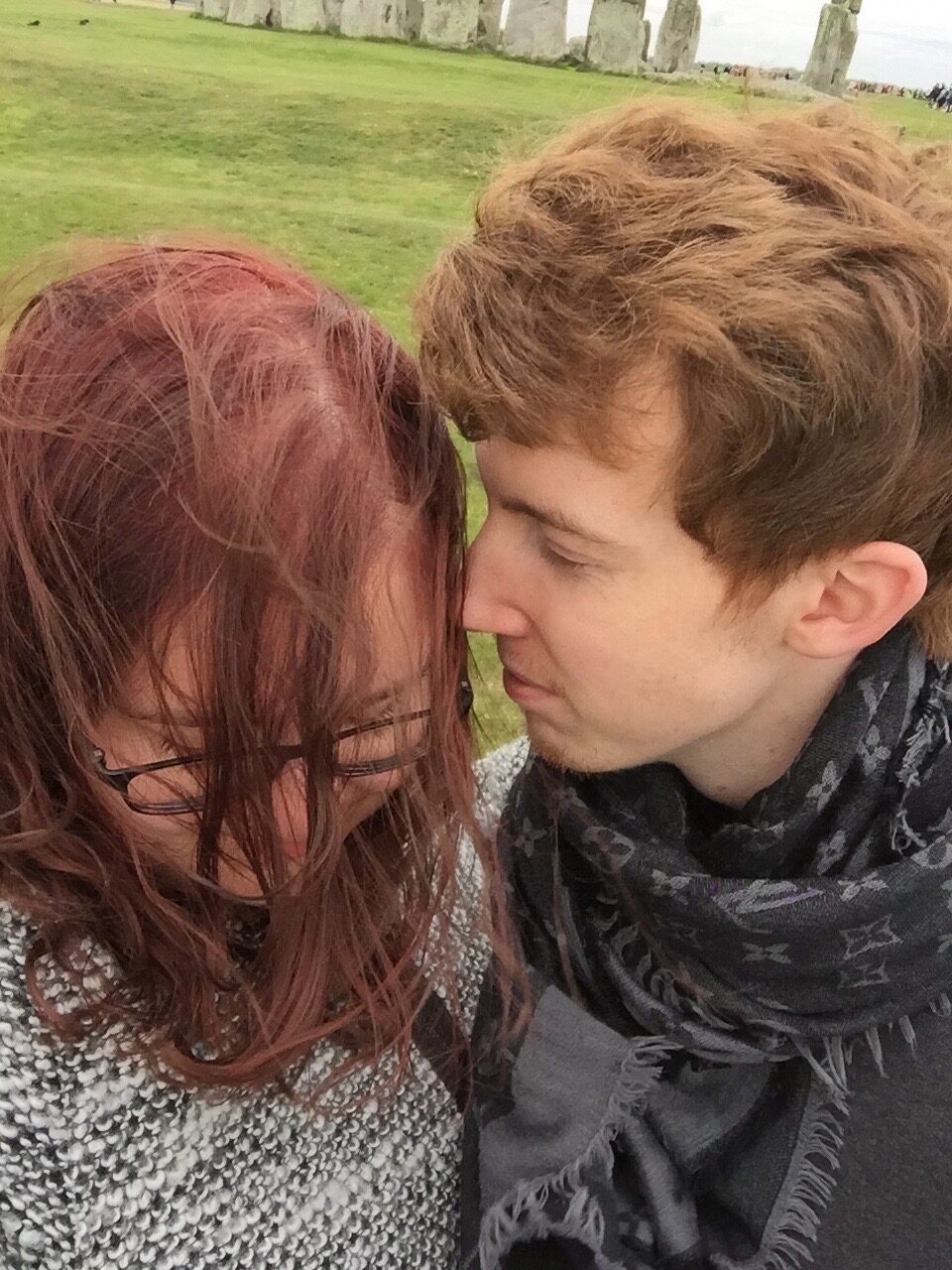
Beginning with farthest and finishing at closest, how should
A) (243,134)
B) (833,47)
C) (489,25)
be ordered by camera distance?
(833,47), (489,25), (243,134)

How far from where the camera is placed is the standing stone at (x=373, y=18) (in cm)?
586

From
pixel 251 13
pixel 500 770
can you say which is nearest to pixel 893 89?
pixel 251 13

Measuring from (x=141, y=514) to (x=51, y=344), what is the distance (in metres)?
0.21

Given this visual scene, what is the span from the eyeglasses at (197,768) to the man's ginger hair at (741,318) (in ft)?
1.25

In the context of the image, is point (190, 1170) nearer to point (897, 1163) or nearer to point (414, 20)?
→ point (897, 1163)

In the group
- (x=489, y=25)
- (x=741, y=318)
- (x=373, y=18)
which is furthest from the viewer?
(x=489, y=25)

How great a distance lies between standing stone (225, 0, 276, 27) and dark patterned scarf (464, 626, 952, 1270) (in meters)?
5.71

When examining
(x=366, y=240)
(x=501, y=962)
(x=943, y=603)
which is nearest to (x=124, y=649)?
(x=501, y=962)

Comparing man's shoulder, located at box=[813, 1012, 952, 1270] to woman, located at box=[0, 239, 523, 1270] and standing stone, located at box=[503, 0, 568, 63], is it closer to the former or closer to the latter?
woman, located at box=[0, 239, 523, 1270]

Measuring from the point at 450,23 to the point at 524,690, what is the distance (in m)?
5.81

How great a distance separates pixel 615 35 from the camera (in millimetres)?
6184

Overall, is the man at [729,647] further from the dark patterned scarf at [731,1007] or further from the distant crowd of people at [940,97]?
the distant crowd of people at [940,97]

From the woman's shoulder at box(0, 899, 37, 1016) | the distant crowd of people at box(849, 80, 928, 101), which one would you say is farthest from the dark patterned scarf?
the distant crowd of people at box(849, 80, 928, 101)

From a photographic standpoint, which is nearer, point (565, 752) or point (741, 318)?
point (741, 318)
